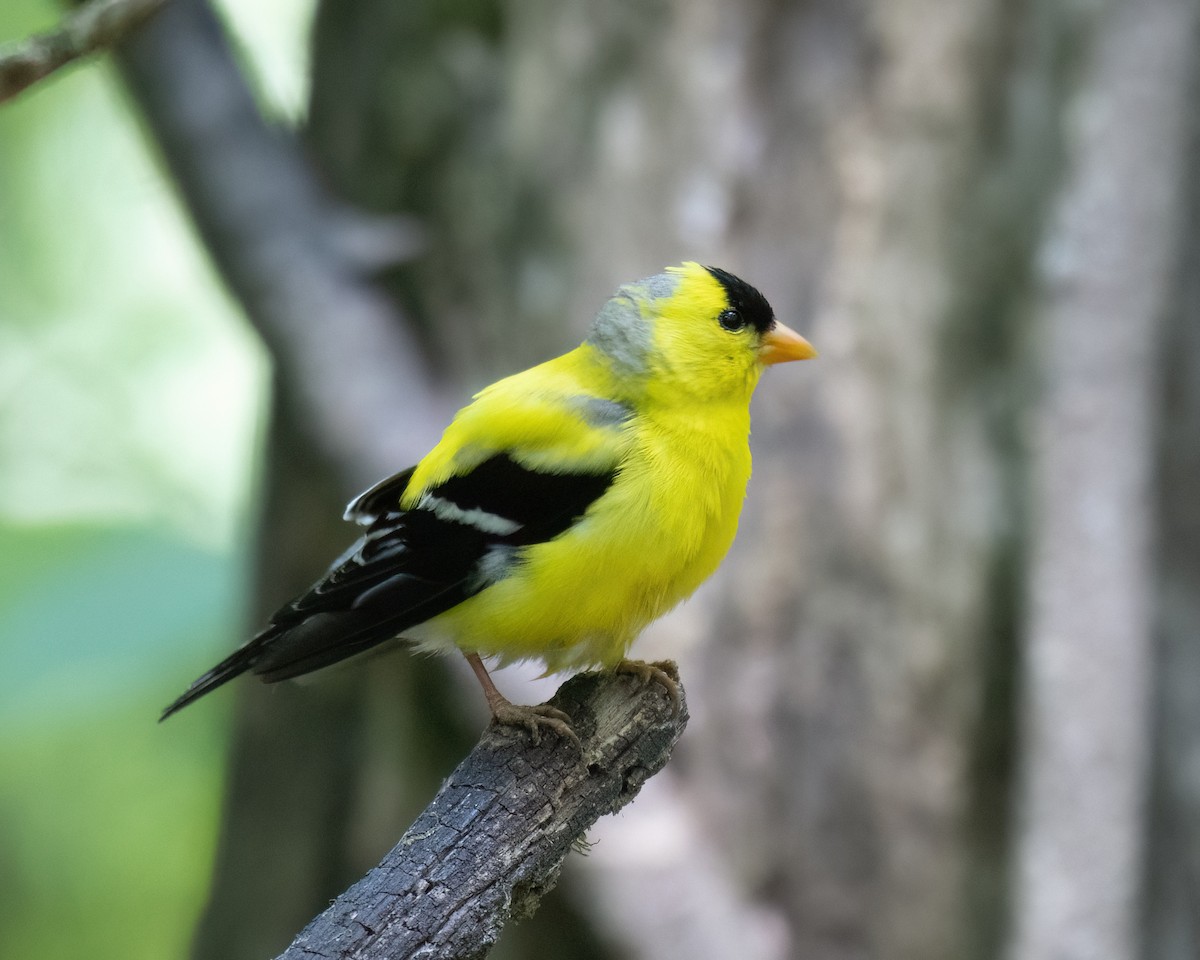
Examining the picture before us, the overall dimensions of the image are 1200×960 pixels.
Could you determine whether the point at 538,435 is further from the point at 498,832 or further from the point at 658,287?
the point at 498,832

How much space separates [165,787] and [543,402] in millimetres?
4848

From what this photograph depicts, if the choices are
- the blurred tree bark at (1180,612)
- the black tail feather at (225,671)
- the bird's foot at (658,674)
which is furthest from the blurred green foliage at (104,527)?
the blurred tree bark at (1180,612)

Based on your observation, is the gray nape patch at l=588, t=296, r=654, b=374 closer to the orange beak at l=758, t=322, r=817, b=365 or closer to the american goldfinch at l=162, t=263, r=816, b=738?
the american goldfinch at l=162, t=263, r=816, b=738

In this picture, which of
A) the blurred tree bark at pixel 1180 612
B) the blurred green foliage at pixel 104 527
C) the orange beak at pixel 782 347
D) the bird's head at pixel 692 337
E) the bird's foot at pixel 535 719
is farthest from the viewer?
the blurred green foliage at pixel 104 527

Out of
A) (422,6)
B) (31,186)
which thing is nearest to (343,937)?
(422,6)

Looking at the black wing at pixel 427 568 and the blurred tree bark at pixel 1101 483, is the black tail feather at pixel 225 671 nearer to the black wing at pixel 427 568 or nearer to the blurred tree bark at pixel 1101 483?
the black wing at pixel 427 568

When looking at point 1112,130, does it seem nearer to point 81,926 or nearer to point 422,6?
Answer: point 422,6

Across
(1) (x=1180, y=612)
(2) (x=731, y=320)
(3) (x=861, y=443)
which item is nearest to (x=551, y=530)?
(2) (x=731, y=320)

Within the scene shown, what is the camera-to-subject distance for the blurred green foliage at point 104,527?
5.70 m

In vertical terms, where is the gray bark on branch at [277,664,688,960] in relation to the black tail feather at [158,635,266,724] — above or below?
below

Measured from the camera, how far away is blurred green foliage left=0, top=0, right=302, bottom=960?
18.7 ft

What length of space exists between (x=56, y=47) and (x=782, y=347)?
1.28 meters

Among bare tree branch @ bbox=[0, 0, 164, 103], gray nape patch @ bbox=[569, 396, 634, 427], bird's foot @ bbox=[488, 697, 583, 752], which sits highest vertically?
bare tree branch @ bbox=[0, 0, 164, 103]

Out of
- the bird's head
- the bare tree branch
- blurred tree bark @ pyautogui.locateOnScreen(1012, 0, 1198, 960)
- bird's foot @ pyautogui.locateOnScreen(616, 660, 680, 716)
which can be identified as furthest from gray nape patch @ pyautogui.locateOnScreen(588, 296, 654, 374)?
blurred tree bark @ pyautogui.locateOnScreen(1012, 0, 1198, 960)
